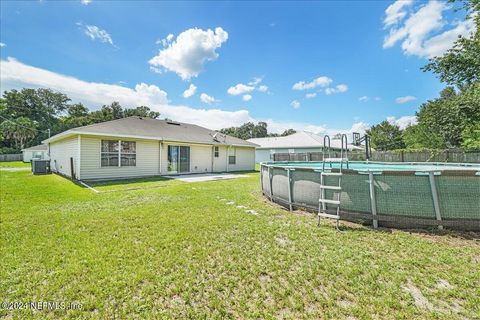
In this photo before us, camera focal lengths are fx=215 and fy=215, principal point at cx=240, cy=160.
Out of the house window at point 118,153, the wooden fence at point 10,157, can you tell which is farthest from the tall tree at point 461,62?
the wooden fence at point 10,157

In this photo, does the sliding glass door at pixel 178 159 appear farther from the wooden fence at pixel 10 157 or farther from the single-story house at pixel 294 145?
the wooden fence at pixel 10 157

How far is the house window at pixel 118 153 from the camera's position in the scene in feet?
39.9

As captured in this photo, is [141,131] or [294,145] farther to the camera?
[294,145]

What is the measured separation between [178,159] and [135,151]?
3.06 meters

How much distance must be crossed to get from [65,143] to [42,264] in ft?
46.3

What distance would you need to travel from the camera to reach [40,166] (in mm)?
15031

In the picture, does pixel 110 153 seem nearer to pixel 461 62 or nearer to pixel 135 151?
pixel 135 151

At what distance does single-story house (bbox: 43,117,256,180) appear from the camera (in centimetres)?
1166

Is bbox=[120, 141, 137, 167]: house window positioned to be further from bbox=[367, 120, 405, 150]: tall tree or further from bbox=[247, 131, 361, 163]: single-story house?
bbox=[367, 120, 405, 150]: tall tree

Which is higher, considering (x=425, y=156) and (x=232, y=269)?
(x=425, y=156)

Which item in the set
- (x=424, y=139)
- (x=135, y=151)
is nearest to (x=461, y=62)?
(x=424, y=139)

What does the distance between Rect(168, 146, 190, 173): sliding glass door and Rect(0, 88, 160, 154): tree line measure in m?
32.2

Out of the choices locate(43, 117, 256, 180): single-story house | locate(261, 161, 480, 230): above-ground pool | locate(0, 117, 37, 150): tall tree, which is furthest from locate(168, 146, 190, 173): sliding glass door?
locate(0, 117, 37, 150): tall tree

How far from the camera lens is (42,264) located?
3.05 m
